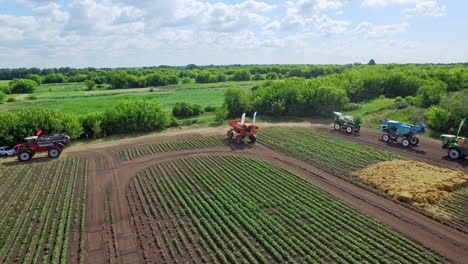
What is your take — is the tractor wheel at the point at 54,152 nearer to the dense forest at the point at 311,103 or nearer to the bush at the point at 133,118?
the dense forest at the point at 311,103

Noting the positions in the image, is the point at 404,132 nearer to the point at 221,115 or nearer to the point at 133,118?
the point at 221,115

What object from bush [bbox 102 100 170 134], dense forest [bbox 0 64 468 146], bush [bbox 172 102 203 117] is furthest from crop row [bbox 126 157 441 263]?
bush [bbox 172 102 203 117]

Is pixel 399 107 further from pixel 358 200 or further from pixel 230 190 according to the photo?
pixel 230 190

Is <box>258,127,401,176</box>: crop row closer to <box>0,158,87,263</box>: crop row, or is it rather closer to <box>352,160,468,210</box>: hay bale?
<box>352,160,468,210</box>: hay bale

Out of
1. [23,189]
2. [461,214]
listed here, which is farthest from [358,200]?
[23,189]

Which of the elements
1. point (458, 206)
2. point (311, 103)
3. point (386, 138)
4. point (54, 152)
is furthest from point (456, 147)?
point (54, 152)
